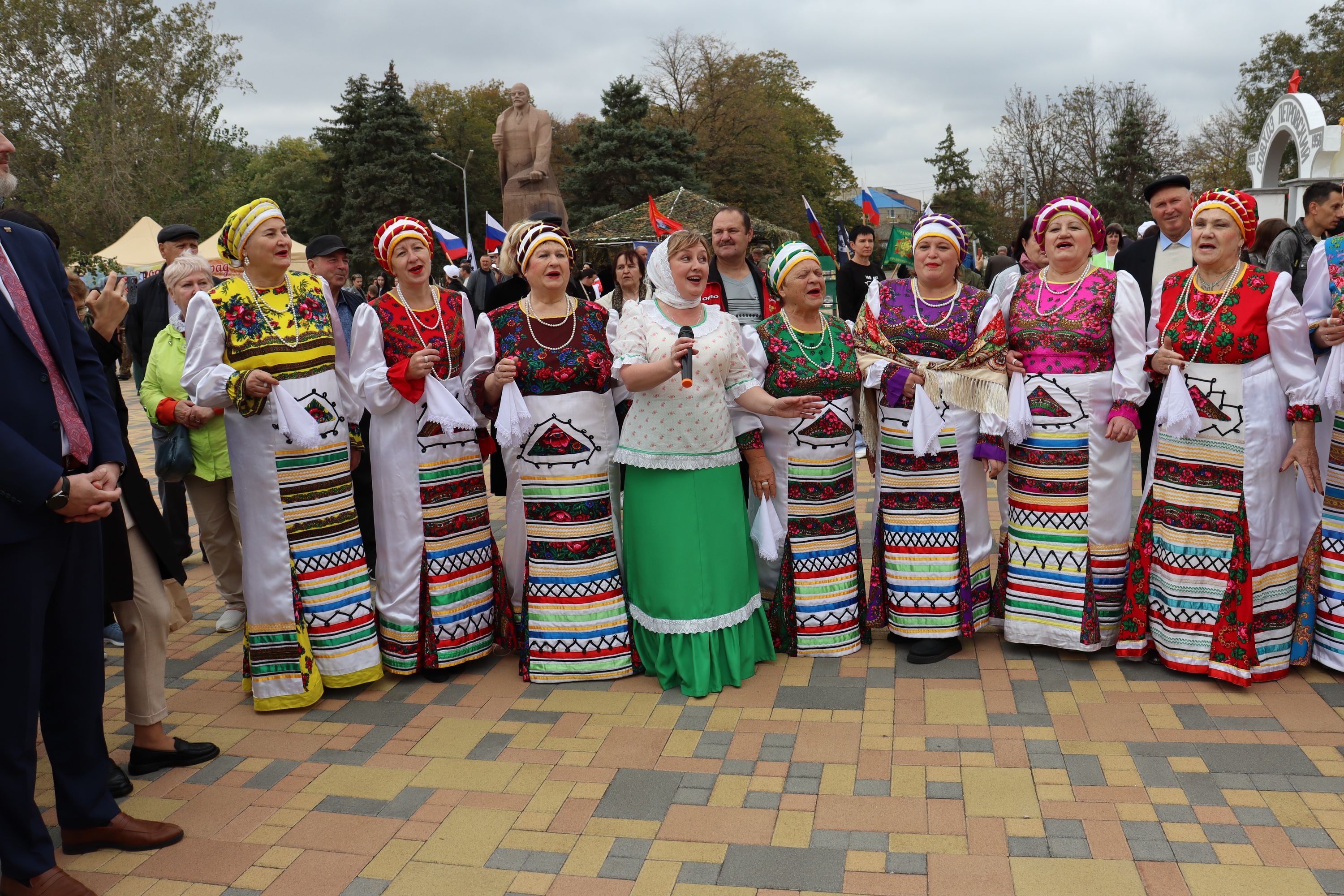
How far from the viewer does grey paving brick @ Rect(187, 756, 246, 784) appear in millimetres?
3762

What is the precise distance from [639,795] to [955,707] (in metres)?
1.50

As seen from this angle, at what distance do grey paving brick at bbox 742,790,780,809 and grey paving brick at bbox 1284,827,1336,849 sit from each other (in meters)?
1.64

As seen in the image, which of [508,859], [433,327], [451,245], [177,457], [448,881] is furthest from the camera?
[451,245]

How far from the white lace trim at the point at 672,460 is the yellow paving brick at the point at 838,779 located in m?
1.42

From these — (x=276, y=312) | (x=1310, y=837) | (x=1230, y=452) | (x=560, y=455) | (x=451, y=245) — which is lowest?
(x=1310, y=837)

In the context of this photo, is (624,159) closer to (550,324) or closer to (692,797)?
(550,324)

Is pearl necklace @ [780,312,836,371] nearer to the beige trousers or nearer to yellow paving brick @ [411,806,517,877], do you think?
yellow paving brick @ [411,806,517,877]

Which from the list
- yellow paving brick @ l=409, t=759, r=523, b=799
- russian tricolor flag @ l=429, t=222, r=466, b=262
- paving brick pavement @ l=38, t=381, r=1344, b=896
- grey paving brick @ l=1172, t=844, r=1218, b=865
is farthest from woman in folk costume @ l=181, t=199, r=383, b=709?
grey paving brick @ l=1172, t=844, r=1218, b=865

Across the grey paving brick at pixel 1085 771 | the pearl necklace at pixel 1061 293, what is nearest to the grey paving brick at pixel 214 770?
the grey paving brick at pixel 1085 771

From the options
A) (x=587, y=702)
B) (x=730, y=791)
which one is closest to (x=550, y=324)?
(x=587, y=702)

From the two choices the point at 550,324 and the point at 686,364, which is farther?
the point at 550,324

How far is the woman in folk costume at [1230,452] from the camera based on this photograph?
4.05m

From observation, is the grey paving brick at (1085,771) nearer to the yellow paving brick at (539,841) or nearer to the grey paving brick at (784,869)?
the grey paving brick at (784,869)

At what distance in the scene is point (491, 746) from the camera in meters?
3.94
